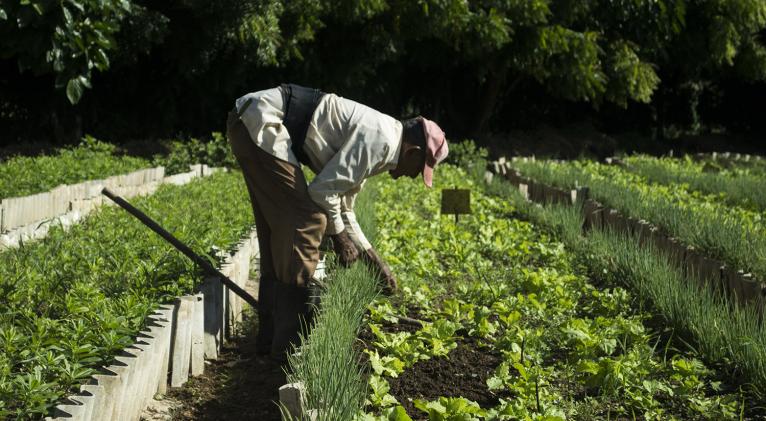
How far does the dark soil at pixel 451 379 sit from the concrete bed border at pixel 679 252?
1.17 metres

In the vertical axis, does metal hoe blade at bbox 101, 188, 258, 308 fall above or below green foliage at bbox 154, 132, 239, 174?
above

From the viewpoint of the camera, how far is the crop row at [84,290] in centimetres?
293

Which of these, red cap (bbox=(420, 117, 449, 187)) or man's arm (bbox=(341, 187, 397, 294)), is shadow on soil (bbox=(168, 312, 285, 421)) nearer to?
man's arm (bbox=(341, 187, 397, 294))

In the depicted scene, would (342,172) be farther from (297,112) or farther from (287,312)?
(287,312)

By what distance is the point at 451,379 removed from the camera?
3680 mm

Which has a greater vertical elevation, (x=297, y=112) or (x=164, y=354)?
(x=297, y=112)

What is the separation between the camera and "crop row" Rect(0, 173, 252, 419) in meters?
2.93

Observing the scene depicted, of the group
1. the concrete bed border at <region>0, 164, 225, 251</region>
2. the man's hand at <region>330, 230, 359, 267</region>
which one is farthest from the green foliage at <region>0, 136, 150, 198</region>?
the man's hand at <region>330, 230, 359, 267</region>

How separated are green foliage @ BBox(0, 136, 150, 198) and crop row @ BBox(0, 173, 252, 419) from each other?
3.99ft

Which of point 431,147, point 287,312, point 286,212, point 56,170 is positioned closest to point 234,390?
point 287,312

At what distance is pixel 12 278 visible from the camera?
3955 millimetres

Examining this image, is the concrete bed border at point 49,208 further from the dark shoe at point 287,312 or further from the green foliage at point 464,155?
the green foliage at point 464,155

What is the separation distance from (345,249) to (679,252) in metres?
2.62

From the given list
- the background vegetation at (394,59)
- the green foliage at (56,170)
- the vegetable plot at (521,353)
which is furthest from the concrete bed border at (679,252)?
the background vegetation at (394,59)
